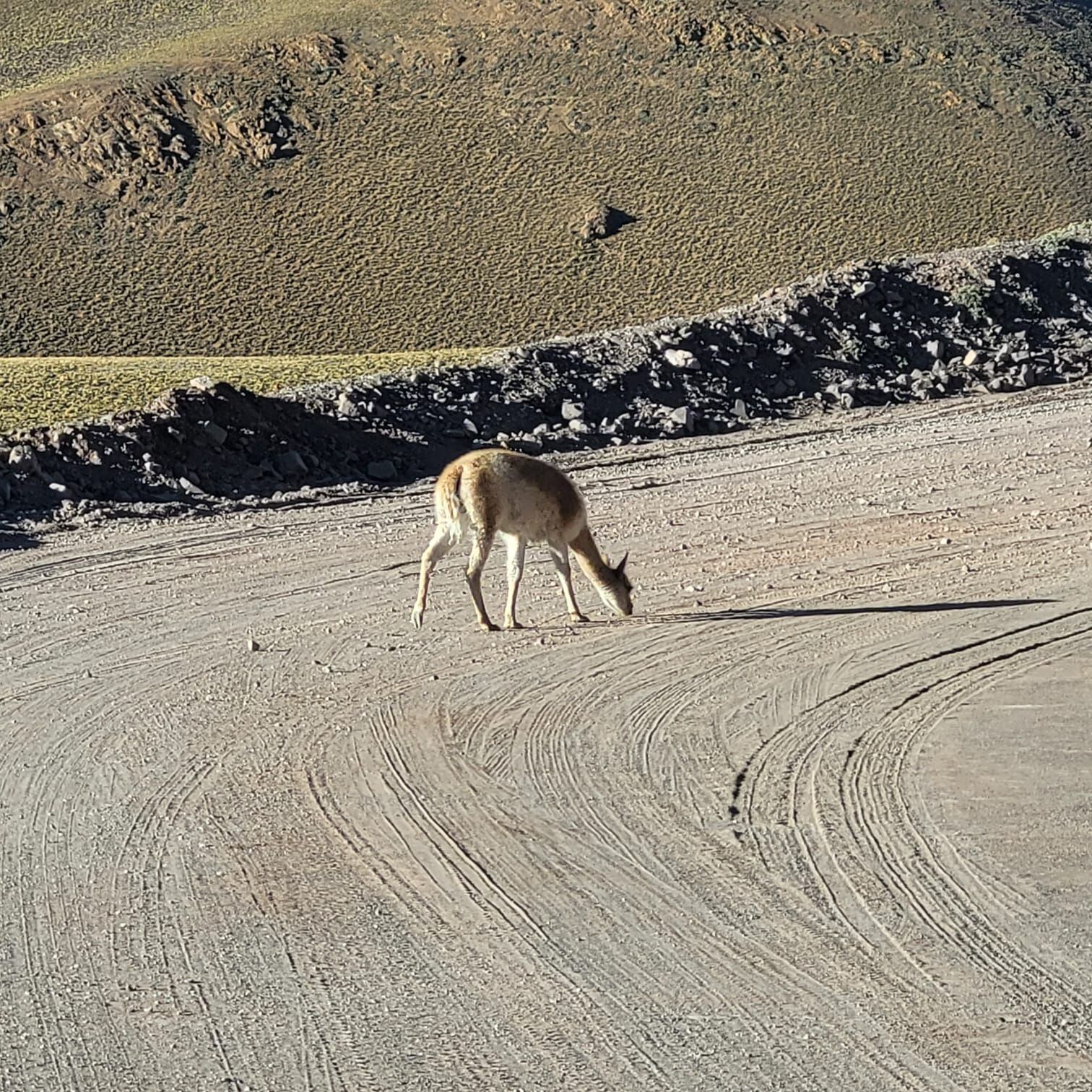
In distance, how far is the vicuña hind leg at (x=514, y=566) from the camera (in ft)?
43.1

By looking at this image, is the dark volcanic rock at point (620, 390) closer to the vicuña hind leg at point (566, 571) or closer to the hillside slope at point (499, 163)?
the vicuña hind leg at point (566, 571)

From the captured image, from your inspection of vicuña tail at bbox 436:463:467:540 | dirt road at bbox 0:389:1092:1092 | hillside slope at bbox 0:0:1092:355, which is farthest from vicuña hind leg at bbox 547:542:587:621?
hillside slope at bbox 0:0:1092:355

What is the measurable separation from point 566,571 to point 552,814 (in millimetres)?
3753

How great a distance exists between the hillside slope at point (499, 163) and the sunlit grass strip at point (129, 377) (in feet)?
78.7

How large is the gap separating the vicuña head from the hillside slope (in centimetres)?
4886

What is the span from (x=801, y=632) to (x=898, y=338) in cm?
1332

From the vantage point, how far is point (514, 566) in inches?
520

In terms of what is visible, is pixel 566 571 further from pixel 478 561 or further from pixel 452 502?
pixel 452 502

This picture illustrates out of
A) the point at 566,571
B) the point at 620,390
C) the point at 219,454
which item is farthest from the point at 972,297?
the point at 566,571

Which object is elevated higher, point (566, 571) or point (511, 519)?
point (511, 519)

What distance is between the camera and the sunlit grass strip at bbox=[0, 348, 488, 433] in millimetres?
27531

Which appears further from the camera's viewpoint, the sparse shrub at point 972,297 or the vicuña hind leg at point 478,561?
the sparse shrub at point 972,297

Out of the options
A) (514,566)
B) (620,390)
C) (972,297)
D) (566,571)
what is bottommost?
(566,571)

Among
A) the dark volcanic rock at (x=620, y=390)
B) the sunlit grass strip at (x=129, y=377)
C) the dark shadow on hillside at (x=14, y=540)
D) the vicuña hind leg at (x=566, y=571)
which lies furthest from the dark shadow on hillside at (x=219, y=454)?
the vicuña hind leg at (x=566, y=571)
